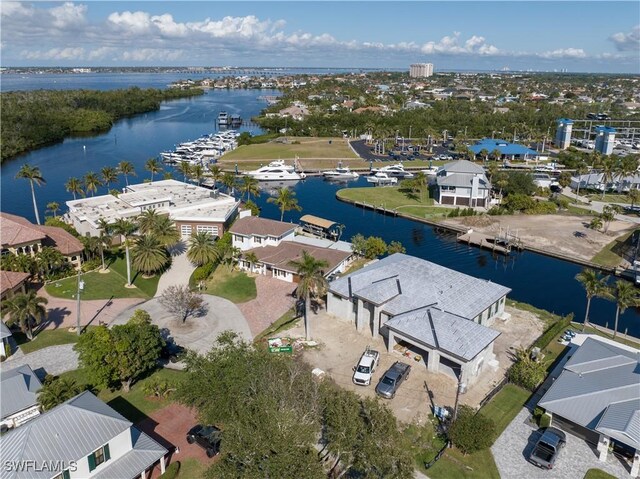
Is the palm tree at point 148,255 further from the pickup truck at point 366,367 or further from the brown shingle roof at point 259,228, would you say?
the pickup truck at point 366,367

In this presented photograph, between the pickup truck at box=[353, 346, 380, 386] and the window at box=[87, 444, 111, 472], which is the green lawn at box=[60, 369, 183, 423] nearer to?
the window at box=[87, 444, 111, 472]

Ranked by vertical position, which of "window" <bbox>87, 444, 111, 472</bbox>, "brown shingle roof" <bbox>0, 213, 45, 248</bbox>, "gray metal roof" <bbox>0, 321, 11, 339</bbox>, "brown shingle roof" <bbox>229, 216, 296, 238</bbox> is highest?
"brown shingle roof" <bbox>0, 213, 45, 248</bbox>

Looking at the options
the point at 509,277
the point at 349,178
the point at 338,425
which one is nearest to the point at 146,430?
the point at 338,425

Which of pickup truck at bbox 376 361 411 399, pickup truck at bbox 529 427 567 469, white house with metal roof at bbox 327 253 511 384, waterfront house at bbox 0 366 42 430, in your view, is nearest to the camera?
pickup truck at bbox 529 427 567 469

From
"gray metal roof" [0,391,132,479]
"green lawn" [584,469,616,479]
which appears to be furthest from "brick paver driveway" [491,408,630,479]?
"gray metal roof" [0,391,132,479]

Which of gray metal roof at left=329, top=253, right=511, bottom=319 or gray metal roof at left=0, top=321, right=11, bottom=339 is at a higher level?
gray metal roof at left=329, top=253, right=511, bottom=319

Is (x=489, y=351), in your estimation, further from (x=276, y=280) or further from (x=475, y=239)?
(x=475, y=239)
